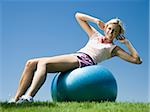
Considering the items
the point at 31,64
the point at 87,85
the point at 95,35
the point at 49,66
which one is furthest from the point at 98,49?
the point at 31,64

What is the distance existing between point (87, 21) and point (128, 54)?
4.45ft

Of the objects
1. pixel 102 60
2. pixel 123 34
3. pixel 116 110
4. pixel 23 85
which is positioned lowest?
pixel 116 110

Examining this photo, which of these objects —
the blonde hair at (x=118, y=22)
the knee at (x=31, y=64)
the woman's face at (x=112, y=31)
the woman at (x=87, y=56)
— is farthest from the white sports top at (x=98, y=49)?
the knee at (x=31, y=64)

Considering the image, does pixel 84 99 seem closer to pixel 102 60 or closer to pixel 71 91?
pixel 71 91

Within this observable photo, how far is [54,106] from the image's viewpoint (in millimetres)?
7199

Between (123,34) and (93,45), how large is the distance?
793 mm

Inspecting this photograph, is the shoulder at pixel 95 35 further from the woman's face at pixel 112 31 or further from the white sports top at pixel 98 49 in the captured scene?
the woman's face at pixel 112 31

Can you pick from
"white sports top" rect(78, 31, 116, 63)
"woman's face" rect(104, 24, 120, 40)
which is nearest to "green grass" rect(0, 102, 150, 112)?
"white sports top" rect(78, 31, 116, 63)

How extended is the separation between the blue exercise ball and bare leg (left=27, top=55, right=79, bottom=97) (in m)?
0.18

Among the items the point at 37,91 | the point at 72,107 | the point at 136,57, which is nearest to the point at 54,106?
the point at 72,107

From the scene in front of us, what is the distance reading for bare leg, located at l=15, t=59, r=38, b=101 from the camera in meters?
8.10

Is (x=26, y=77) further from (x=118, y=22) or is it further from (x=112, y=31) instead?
(x=118, y=22)

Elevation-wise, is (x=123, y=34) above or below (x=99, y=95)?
above

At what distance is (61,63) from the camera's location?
8.57m
